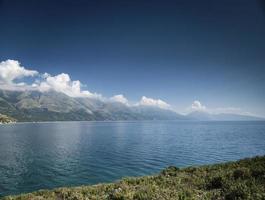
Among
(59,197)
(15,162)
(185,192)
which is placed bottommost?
(15,162)

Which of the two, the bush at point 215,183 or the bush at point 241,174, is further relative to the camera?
the bush at point 241,174

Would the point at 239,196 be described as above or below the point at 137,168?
above

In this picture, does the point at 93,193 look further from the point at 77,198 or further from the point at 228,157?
the point at 228,157

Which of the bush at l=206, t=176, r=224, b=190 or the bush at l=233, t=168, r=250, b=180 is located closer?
the bush at l=206, t=176, r=224, b=190

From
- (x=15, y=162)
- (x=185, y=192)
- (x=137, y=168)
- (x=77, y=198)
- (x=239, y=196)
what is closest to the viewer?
(x=239, y=196)

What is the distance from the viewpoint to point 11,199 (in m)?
18.2

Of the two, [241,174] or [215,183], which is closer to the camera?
[215,183]

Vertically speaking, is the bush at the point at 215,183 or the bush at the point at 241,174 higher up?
the bush at the point at 241,174

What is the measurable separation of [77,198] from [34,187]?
3478cm

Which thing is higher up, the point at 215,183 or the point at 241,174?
the point at 241,174

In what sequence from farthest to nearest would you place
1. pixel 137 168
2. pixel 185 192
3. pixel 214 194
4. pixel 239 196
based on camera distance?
pixel 137 168 → pixel 185 192 → pixel 214 194 → pixel 239 196

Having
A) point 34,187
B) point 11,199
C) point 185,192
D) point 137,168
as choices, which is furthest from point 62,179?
point 185,192

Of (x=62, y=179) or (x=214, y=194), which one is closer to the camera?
(x=214, y=194)

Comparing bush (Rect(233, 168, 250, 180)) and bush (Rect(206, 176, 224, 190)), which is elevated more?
bush (Rect(233, 168, 250, 180))
